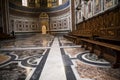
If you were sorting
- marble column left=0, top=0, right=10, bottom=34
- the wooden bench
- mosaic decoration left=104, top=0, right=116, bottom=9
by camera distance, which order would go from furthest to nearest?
marble column left=0, top=0, right=10, bottom=34, mosaic decoration left=104, top=0, right=116, bottom=9, the wooden bench

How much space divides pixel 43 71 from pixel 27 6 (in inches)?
929

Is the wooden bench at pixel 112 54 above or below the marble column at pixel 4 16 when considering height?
below

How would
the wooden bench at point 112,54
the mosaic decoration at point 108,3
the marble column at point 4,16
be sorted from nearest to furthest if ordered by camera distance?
the wooden bench at point 112,54, the mosaic decoration at point 108,3, the marble column at point 4,16

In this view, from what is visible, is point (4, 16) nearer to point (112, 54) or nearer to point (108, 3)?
point (108, 3)

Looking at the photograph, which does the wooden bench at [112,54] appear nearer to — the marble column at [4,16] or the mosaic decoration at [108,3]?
the mosaic decoration at [108,3]

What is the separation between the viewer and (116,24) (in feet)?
15.3

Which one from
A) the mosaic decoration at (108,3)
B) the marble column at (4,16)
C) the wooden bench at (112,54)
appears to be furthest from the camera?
the marble column at (4,16)

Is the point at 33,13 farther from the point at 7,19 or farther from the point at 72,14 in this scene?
the point at 72,14

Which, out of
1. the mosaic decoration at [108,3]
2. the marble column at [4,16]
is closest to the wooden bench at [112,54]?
the mosaic decoration at [108,3]

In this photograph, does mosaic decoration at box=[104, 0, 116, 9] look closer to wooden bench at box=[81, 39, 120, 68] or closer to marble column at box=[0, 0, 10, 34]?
wooden bench at box=[81, 39, 120, 68]

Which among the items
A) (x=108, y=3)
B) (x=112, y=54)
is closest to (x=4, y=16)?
(x=108, y=3)

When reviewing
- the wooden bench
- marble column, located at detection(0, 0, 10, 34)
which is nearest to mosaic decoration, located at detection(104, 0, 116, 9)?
the wooden bench

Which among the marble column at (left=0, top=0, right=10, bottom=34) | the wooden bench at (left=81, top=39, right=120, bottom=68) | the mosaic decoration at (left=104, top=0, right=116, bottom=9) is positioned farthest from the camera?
the marble column at (left=0, top=0, right=10, bottom=34)

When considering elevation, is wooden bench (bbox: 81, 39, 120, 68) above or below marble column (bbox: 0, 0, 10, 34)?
below
